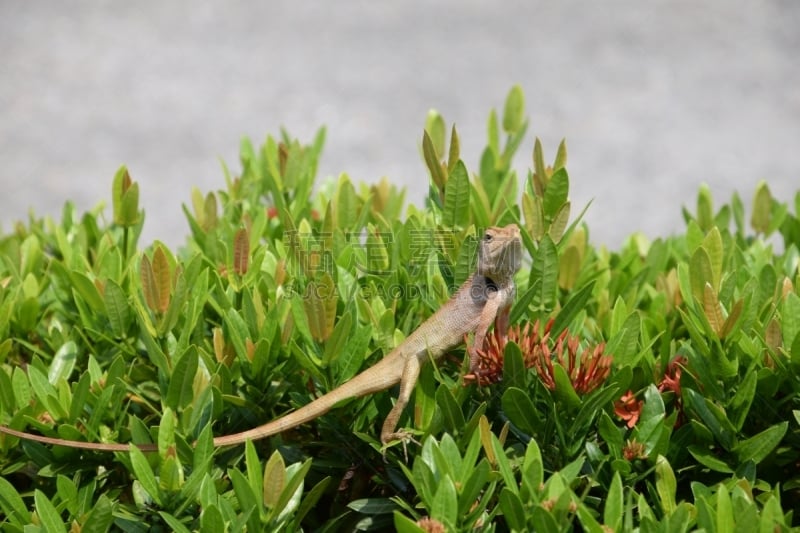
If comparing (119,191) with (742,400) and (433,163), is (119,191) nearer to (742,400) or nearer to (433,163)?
(433,163)

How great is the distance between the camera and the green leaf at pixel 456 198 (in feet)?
10.0

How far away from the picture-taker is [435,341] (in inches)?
115

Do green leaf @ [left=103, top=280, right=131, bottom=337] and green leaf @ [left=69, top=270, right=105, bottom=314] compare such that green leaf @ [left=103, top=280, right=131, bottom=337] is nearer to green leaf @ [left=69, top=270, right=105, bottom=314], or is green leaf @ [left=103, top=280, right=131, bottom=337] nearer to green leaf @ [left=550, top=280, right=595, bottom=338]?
green leaf @ [left=69, top=270, right=105, bottom=314]

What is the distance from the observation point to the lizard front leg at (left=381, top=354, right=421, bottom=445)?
2.74m

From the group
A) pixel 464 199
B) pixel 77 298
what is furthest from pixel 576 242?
pixel 77 298

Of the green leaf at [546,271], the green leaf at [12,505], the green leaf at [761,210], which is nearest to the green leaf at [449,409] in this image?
the green leaf at [546,271]

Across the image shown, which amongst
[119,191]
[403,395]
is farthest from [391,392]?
[119,191]

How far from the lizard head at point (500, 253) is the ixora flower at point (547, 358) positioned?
23 cm

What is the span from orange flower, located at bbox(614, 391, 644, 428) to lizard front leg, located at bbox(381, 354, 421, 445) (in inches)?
23.4

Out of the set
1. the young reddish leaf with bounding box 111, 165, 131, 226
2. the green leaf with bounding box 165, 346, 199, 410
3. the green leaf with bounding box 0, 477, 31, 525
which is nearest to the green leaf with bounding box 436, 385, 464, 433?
the green leaf with bounding box 165, 346, 199, 410

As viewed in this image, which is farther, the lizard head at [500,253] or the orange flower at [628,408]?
the lizard head at [500,253]

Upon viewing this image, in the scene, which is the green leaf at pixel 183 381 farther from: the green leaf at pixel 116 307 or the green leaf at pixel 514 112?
the green leaf at pixel 514 112

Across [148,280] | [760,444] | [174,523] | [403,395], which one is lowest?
[174,523]

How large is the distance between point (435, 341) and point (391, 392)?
0.71ft
